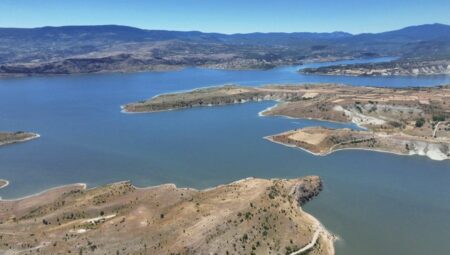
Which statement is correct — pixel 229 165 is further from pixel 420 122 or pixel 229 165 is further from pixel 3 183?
pixel 420 122

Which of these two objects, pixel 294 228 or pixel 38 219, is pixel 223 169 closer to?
pixel 294 228

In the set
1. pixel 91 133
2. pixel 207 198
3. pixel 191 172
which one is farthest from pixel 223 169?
pixel 91 133

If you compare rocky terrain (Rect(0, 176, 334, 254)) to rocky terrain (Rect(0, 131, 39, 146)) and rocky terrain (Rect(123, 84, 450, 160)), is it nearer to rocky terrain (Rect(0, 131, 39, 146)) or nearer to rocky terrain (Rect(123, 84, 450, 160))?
rocky terrain (Rect(123, 84, 450, 160))

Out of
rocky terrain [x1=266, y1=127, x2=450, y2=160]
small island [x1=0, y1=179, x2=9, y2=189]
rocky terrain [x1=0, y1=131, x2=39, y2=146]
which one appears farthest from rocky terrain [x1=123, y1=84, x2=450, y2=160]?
small island [x1=0, y1=179, x2=9, y2=189]

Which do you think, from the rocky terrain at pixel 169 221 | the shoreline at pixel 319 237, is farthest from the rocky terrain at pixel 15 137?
the shoreline at pixel 319 237

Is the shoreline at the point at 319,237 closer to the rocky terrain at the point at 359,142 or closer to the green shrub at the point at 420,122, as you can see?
the rocky terrain at the point at 359,142

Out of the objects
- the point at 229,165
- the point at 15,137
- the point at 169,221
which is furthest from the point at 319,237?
the point at 15,137
